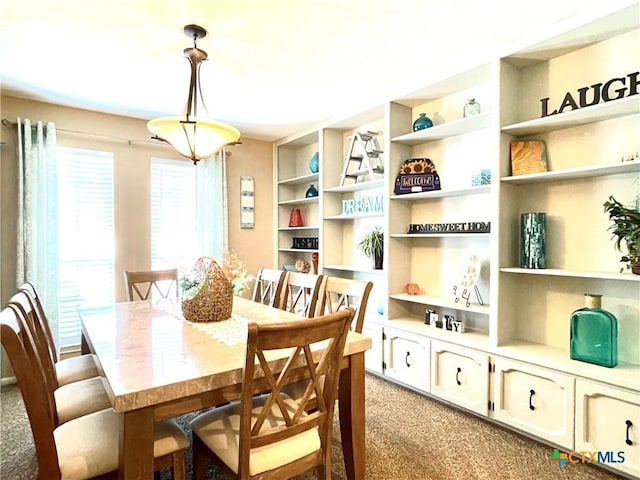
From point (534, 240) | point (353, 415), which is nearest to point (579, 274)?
point (534, 240)

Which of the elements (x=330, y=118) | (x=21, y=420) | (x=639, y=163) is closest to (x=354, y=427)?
(x=639, y=163)

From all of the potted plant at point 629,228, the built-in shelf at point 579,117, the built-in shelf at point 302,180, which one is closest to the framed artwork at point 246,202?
the built-in shelf at point 302,180

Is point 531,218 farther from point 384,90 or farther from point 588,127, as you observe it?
point 384,90

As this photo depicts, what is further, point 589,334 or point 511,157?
point 511,157

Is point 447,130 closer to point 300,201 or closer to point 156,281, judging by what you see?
point 300,201

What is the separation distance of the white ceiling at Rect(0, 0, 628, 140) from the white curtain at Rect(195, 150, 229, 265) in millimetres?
898

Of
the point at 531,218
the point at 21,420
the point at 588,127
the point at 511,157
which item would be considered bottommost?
the point at 21,420

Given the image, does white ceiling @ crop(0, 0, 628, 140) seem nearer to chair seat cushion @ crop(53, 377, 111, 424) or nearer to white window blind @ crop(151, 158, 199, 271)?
white window blind @ crop(151, 158, 199, 271)

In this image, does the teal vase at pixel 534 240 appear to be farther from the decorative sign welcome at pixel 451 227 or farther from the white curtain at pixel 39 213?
the white curtain at pixel 39 213

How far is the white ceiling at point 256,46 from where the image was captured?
1924 millimetres

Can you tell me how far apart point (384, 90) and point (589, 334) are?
2.30 meters

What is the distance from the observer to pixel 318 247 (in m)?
4.12

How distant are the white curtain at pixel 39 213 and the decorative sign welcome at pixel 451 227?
127 inches

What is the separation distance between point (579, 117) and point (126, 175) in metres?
3.85
